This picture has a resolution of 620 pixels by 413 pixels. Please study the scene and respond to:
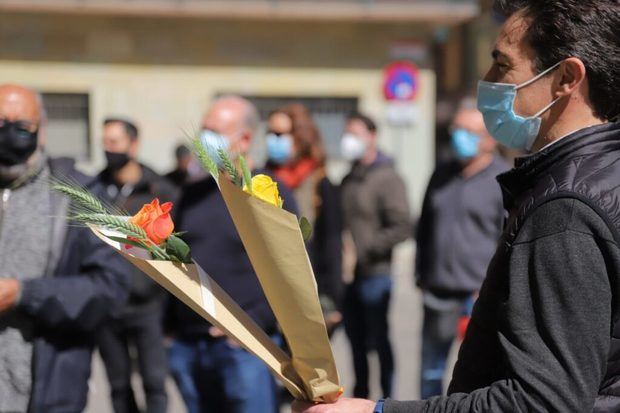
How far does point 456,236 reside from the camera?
18.8 ft

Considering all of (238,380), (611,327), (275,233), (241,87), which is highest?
(241,87)

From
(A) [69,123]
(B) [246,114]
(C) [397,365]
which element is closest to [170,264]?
(B) [246,114]

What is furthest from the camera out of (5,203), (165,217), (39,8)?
(39,8)

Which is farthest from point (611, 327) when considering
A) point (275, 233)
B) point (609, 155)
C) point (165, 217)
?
point (165, 217)

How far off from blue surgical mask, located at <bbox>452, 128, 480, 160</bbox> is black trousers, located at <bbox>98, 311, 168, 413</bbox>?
6.79ft

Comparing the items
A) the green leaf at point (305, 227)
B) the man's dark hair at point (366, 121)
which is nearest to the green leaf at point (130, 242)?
the green leaf at point (305, 227)

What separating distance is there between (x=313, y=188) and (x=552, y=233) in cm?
436

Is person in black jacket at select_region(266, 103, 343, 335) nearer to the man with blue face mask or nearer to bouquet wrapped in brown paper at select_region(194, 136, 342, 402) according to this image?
the man with blue face mask

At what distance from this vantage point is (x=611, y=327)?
187 centimetres

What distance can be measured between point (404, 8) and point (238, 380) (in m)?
12.7

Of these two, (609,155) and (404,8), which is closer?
(609,155)

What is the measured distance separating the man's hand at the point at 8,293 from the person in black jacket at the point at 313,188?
255cm

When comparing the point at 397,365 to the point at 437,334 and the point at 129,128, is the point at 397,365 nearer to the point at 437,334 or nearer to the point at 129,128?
the point at 437,334

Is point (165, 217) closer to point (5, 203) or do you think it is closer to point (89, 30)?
point (5, 203)
